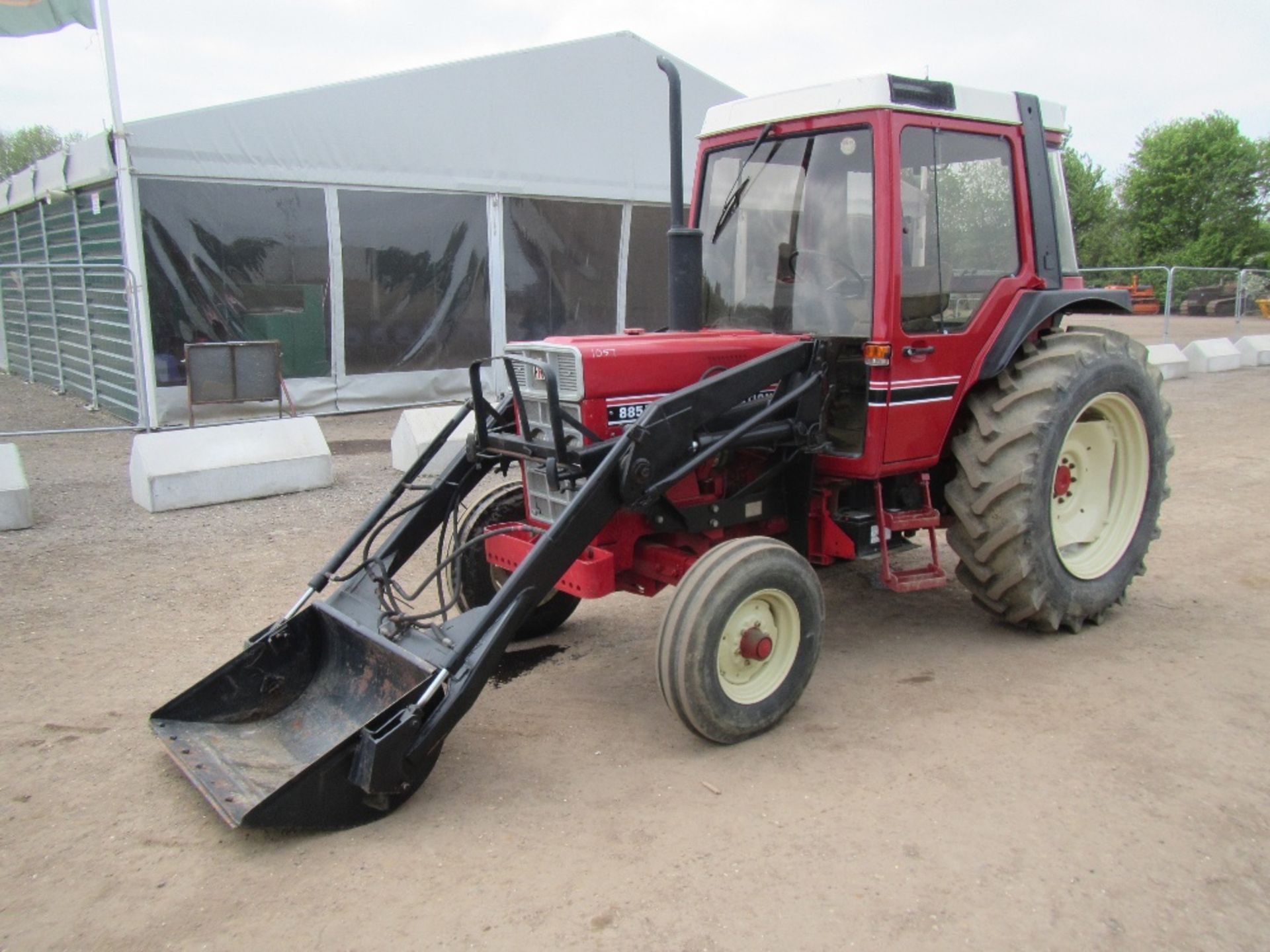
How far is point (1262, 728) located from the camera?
3863 mm

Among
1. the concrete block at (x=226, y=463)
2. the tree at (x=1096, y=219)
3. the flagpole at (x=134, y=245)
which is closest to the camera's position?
the concrete block at (x=226, y=463)

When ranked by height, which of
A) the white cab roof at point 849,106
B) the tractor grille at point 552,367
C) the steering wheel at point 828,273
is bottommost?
the tractor grille at point 552,367

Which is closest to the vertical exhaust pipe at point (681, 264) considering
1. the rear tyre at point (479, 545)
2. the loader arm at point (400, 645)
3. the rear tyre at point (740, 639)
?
the loader arm at point (400, 645)

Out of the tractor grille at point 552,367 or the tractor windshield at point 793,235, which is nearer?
the tractor grille at point 552,367

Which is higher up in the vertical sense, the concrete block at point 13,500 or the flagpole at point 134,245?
the flagpole at point 134,245

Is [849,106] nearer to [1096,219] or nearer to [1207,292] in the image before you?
[1207,292]

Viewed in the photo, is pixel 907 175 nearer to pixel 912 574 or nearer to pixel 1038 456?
pixel 1038 456

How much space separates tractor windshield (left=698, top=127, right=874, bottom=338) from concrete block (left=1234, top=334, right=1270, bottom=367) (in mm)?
14948

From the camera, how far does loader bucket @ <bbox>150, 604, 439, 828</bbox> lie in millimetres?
3111

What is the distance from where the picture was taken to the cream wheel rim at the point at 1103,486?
505 centimetres

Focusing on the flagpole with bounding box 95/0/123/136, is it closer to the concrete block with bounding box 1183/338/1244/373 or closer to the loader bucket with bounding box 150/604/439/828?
the loader bucket with bounding box 150/604/439/828

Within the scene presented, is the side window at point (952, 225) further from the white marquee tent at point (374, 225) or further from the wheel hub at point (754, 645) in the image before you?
the white marquee tent at point (374, 225)

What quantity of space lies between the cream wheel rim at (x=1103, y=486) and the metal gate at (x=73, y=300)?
8.60 metres

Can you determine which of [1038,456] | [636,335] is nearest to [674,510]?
[636,335]
